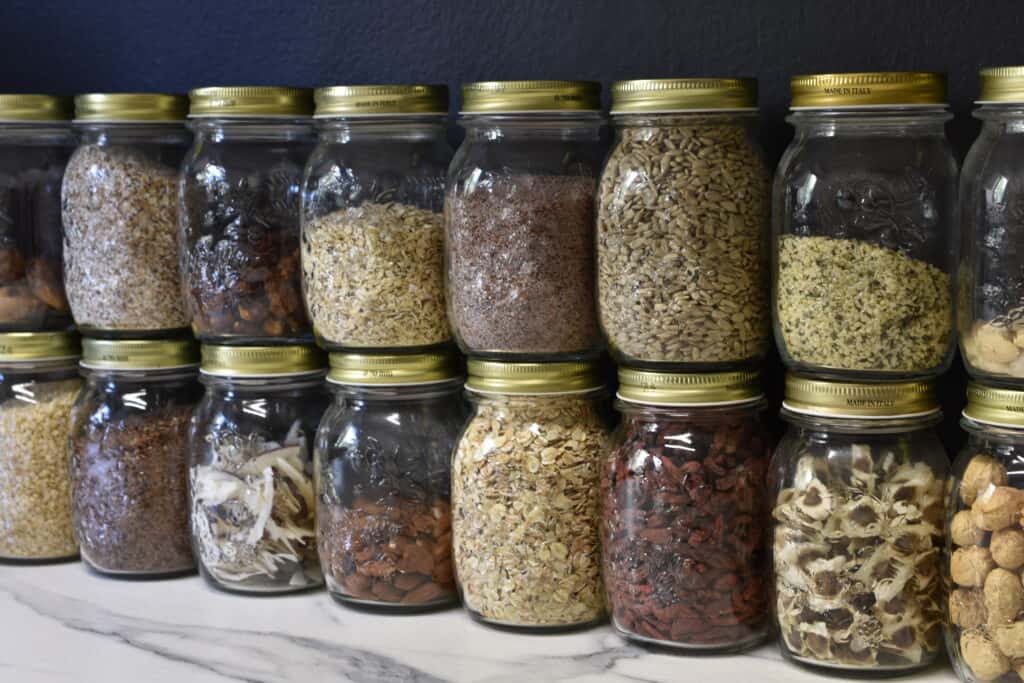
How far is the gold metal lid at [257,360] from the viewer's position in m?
1.67

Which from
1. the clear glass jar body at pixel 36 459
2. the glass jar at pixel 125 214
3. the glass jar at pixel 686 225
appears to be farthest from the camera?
the clear glass jar body at pixel 36 459

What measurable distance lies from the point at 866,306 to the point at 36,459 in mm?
1074

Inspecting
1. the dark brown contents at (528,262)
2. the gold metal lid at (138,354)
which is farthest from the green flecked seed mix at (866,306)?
the gold metal lid at (138,354)

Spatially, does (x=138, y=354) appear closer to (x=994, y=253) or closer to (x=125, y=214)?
(x=125, y=214)

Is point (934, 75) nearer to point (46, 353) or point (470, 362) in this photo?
point (470, 362)

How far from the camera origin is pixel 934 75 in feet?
4.42

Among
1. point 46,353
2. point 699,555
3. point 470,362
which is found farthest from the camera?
point 46,353

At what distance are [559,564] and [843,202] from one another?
1.57ft

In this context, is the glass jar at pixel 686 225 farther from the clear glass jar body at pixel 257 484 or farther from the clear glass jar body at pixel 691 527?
the clear glass jar body at pixel 257 484

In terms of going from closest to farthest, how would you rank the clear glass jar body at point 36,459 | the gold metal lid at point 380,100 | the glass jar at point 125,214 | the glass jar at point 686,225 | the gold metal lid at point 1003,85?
1. the gold metal lid at point 1003,85
2. the glass jar at point 686,225
3. the gold metal lid at point 380,100
4. the glass jar at point 125,214
5. the clear glass jar body at point 36,459

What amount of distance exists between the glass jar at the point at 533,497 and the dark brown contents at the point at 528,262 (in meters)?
0.04

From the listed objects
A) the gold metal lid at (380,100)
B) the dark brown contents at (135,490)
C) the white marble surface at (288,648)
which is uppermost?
the gold metal lid at (380,100)

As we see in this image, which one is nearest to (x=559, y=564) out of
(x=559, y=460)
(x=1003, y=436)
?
(x=559, y=460)

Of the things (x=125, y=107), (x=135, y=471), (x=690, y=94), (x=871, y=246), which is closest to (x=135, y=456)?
(x=135, y=471)
